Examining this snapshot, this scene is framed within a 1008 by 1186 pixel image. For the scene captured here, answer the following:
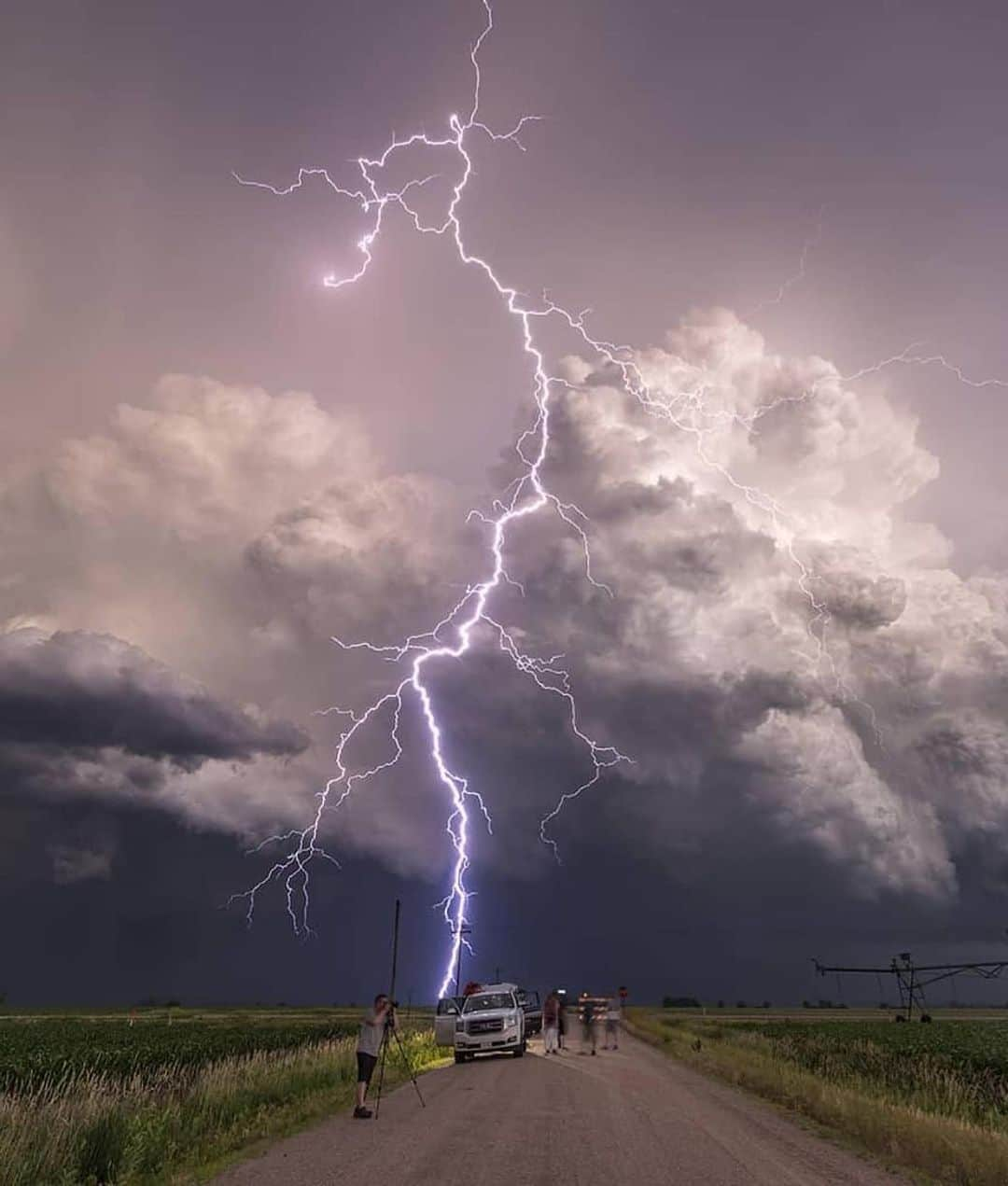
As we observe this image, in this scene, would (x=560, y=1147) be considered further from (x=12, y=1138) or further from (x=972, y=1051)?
(x=972, y=1051)

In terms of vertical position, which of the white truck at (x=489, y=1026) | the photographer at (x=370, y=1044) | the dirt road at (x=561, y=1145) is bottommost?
the dirt road at (x=561, y=1145)

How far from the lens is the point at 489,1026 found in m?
29.0

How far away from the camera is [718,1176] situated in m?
10.2

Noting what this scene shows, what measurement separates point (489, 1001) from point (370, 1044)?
624 inches

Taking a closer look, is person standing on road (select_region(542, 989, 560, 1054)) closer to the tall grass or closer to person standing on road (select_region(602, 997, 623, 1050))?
person standing on road (select_region(602, 997, 623, 1050))

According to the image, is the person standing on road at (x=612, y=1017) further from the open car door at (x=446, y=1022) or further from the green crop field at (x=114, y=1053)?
the green crop field at (x=114, y=1053)

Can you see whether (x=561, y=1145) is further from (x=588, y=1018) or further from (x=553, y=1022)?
(x=588, y=1018)

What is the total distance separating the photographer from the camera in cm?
1557

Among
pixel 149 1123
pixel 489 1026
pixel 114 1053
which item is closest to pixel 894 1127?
pixel 149 1123

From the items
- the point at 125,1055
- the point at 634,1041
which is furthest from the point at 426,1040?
the point at 634,1041

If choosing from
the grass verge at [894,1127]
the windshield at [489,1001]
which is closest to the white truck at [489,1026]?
the windshield at [489,1001]

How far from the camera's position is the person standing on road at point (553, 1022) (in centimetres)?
3136

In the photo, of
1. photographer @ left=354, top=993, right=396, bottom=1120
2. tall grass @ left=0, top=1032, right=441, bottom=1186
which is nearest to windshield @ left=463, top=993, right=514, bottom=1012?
tall grass @ left=0, top=1032, right=441, bottom=1186

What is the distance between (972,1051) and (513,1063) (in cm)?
1422
